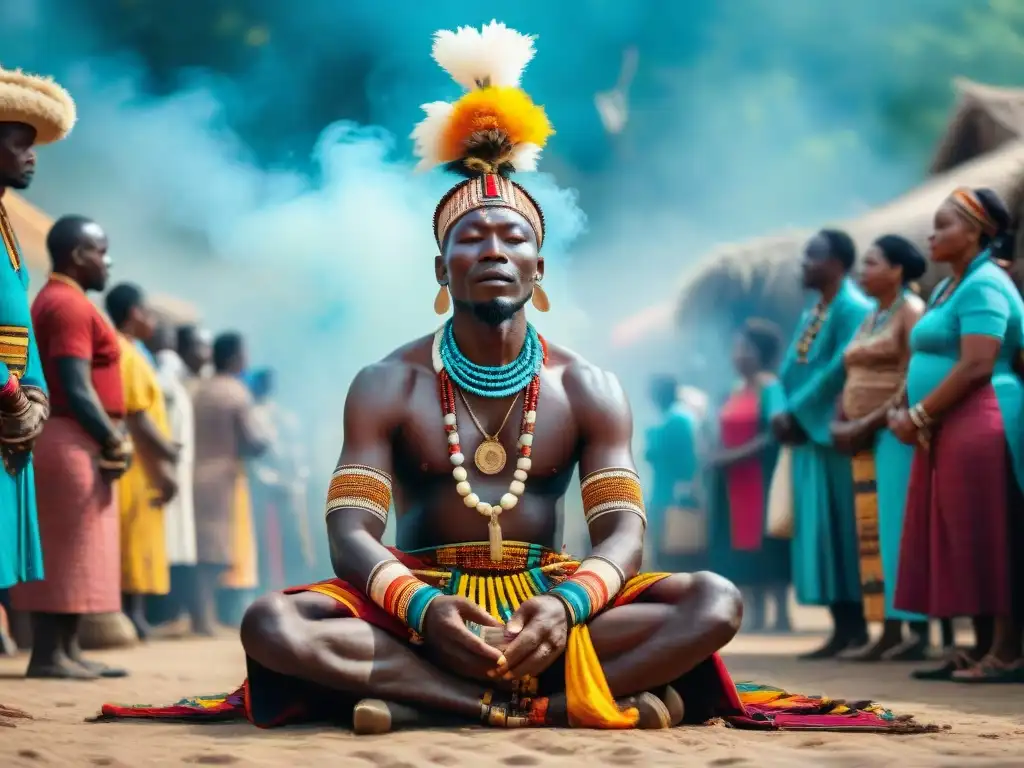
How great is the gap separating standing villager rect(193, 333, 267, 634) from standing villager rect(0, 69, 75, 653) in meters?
5.90

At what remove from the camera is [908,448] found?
7.05 metres

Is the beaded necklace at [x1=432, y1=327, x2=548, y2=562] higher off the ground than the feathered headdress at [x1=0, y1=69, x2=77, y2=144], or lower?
lower

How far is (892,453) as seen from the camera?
7113mm

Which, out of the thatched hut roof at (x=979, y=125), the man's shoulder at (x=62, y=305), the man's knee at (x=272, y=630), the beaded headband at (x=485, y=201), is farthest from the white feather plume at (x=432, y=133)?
the thatched hut roof at (x=979, y=125)

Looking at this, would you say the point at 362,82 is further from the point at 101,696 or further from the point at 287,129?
the point at 101,696

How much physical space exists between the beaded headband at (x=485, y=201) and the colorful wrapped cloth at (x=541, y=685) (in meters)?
1.12

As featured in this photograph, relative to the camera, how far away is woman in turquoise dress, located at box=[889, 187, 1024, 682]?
235 inches

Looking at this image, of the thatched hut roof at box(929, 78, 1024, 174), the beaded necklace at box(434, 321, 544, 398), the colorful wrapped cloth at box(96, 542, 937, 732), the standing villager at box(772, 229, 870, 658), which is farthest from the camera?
the thatched hut roof at box(929, 78, 1024, 174)

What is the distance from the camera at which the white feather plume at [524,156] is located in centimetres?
483

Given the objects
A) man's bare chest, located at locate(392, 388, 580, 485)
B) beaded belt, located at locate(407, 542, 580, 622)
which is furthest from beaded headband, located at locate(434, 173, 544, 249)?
beaded belt, located at locate(407, 542, 580, 622)

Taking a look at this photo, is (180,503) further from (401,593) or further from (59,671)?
(401,593)

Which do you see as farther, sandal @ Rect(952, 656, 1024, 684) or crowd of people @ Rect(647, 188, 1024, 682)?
crowd of people @ Rect(647, 188, 1024, 682)

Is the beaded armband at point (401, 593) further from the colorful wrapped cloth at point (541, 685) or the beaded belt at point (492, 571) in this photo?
the beaded belt at point (492, 571)

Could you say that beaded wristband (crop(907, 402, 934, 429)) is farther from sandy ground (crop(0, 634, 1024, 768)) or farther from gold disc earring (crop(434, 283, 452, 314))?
gold disc earring (crop(434, 283, 452, 314))
